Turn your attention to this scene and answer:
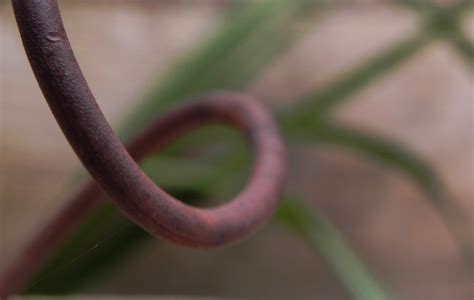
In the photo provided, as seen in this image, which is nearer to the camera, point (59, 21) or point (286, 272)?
point (59, 21)

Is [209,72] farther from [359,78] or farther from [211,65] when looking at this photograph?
[359,78]

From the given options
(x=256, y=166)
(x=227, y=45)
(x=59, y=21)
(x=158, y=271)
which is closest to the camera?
(x=59, y=21)

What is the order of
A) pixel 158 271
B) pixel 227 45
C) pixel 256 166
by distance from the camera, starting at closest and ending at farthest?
pixel 256 166, pixel 227 45, pixel 158 271

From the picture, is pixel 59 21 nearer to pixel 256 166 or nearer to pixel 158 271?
pixel 256 166

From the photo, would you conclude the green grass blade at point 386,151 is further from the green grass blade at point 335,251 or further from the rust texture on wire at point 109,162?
the rust texture on wire at point 109,162

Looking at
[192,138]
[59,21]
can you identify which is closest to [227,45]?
[192,138]

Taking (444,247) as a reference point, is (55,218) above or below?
below

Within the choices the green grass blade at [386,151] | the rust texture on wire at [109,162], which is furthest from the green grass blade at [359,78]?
the rust texture on wire at [109,162]

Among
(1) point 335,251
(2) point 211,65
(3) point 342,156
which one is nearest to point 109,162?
(1) point 335,251

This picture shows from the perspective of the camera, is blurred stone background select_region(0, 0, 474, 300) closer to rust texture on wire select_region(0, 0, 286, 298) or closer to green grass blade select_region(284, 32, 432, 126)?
green grass blade select_region(284, 32, 432, 126)
